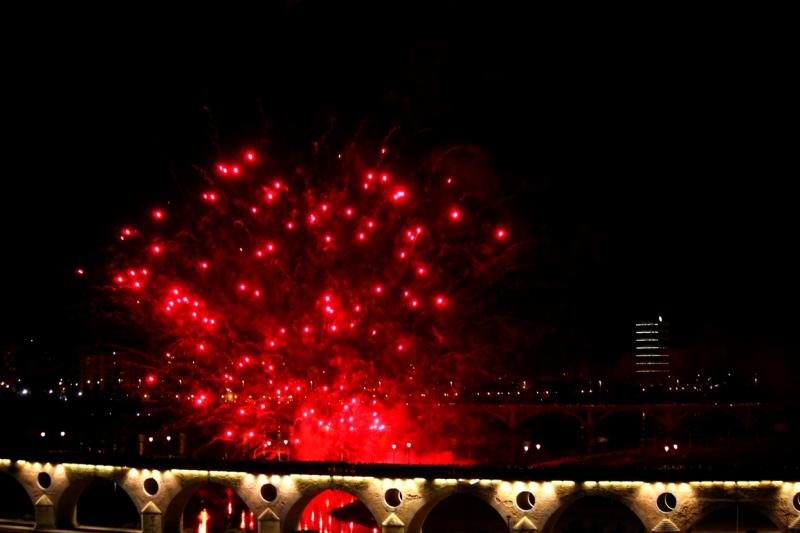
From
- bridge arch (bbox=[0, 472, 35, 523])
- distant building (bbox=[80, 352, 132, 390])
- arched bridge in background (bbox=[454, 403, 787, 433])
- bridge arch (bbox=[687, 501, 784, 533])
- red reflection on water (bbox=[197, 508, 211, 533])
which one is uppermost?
distant building (bbox=[80, 352, 132, 390])

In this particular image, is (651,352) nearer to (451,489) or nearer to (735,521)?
(735,521)

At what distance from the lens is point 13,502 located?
99.6 feet

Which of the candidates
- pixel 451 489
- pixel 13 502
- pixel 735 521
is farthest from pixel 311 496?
pixel 13 502

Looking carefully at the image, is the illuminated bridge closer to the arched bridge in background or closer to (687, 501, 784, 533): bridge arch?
(687, 501, 784, 533): bridge arch

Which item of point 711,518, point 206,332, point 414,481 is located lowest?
point 711,518

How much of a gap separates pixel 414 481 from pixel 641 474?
458cm

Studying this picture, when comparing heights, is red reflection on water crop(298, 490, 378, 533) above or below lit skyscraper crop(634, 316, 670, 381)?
below

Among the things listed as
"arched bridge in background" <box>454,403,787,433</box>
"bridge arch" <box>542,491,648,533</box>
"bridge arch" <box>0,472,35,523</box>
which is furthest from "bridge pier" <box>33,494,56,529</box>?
"arched bridge in background" <box>454,403,787,433</box>

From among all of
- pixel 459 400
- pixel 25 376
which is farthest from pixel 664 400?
pixel 25 376

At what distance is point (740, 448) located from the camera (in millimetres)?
37656

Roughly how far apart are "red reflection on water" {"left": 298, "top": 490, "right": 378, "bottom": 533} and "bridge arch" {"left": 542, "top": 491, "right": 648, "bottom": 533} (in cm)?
397

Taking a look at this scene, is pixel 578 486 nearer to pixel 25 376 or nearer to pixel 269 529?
pixel 269 529

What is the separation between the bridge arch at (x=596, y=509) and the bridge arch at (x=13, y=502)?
13.7 metres

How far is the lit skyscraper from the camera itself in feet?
159
